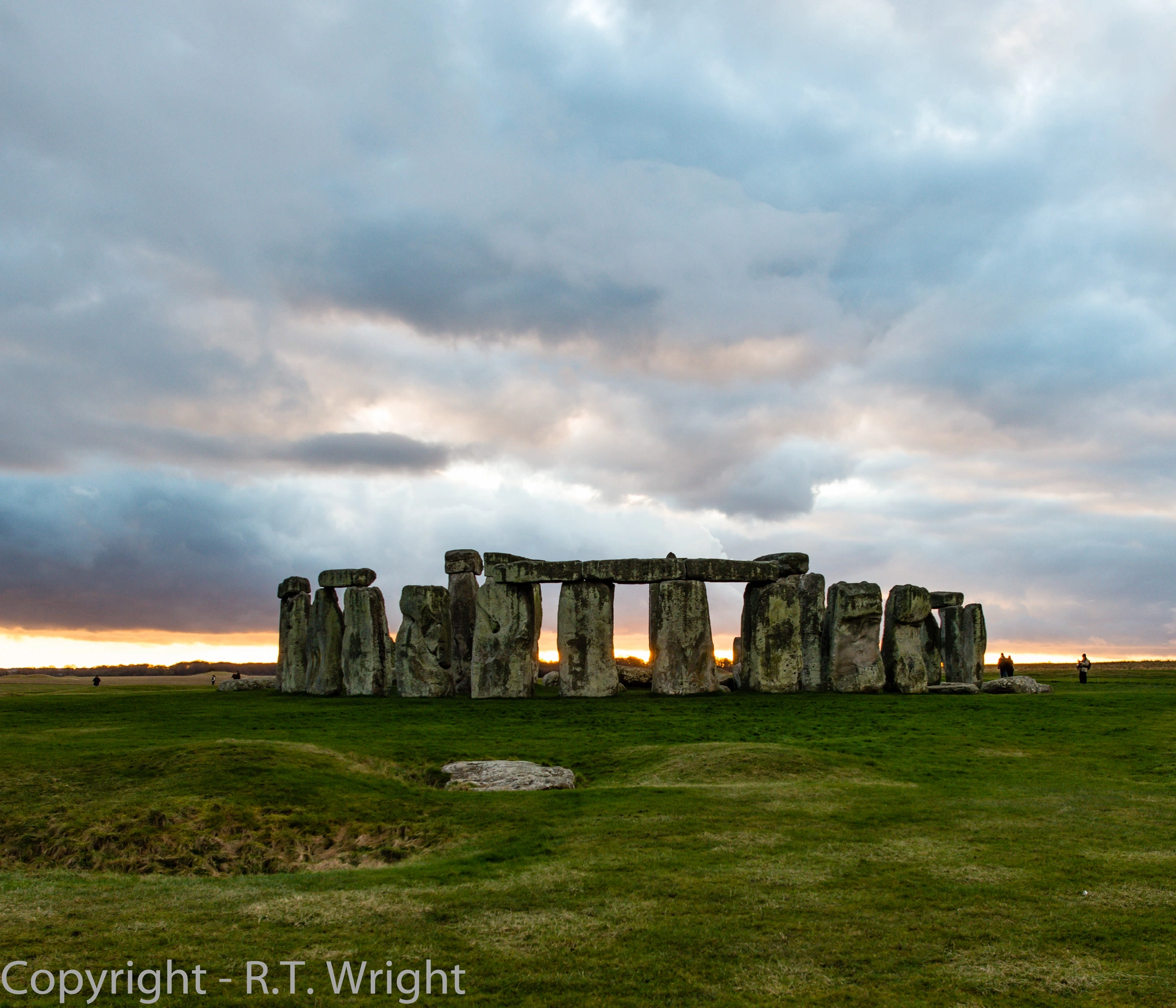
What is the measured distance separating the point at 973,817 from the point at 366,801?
8.19 meters

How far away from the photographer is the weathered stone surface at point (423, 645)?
31172 mm

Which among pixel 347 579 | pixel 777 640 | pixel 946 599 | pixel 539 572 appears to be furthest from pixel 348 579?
pixel 946 599

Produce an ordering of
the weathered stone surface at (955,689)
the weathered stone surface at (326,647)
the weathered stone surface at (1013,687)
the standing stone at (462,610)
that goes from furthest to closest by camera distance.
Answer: the weathered stone surface at (326,647) → the standing stone at (462,610) → the weathered stone surface at (1013,687) → the weathered stone surface at (955,689)

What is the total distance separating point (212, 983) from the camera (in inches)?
261

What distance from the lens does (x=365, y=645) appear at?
33000mm

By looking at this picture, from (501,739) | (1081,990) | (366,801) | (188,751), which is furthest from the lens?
(501,739)

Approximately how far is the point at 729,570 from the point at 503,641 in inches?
296

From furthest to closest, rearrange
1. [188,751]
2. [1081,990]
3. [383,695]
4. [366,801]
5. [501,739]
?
[383,695] → [501,739] → [188,751] → [366,801] → [1081,990]

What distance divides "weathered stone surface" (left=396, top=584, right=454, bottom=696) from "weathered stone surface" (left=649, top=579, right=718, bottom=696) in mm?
7180

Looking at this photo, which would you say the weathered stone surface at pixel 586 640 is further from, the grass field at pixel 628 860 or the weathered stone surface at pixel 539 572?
the grass field at pixel 628 860

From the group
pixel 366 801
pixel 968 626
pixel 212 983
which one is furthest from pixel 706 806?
pixel 968 626

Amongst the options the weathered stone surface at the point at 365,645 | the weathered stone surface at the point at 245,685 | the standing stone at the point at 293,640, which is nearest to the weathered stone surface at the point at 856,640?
the weathered stone surface at the point at 365,645

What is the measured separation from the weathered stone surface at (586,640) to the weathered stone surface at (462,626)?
13.7 ft

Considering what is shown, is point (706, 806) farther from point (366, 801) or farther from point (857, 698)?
point (857, 698)
